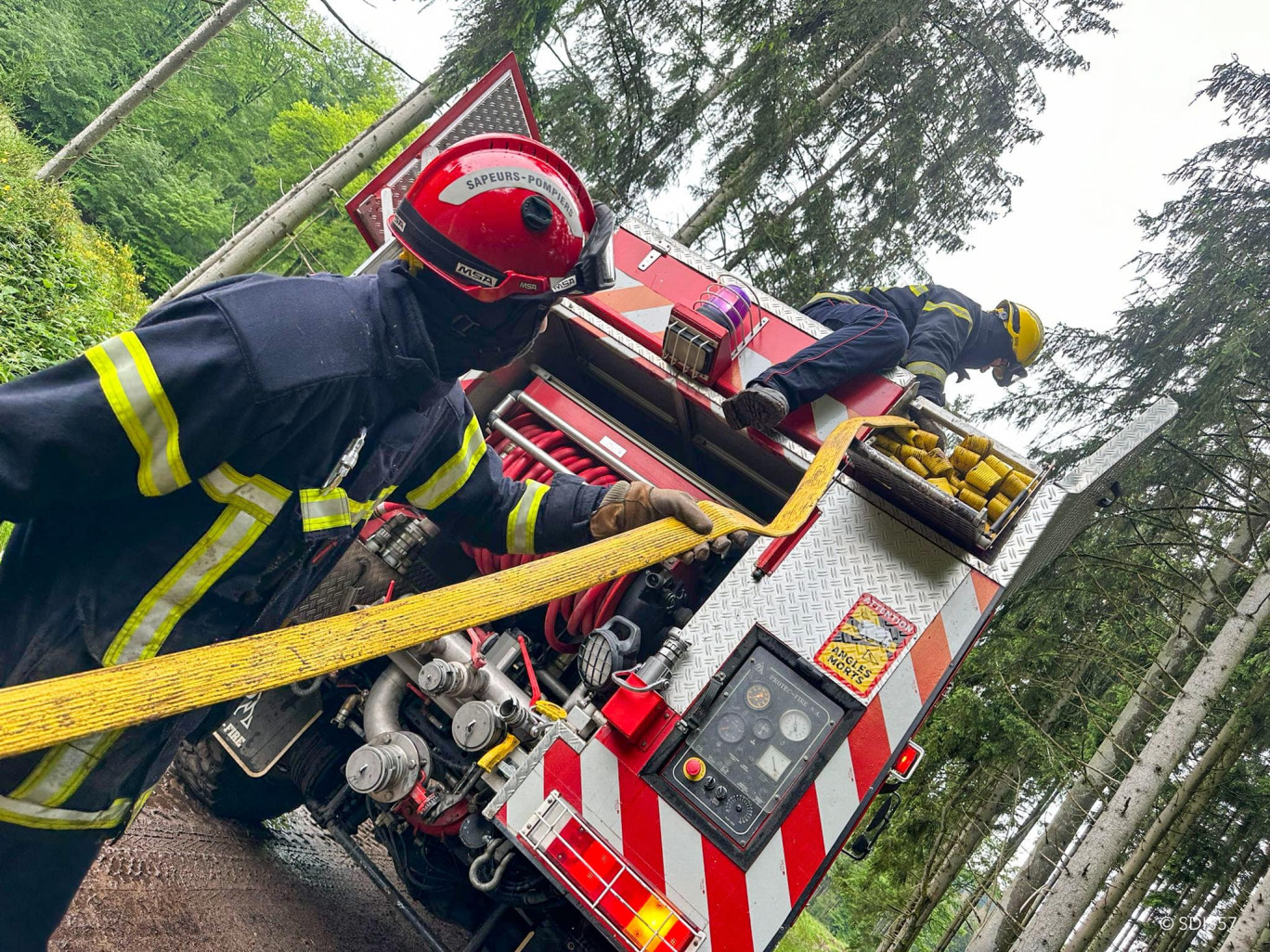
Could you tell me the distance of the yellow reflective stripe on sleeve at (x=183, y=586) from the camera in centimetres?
167

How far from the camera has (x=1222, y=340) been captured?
6.70 meters

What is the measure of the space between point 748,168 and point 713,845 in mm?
7301

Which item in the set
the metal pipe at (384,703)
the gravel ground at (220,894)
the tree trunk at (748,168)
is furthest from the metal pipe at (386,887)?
the tree trunk at (748,168)

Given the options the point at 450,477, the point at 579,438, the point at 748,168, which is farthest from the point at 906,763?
the point at 748,168

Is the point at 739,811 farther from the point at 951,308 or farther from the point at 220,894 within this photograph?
the point at 951,308

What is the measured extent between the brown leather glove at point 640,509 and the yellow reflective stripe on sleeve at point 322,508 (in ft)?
3.36

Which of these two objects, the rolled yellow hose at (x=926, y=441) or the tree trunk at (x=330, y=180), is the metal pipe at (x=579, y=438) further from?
the tree trunk at (x=330, y=180)

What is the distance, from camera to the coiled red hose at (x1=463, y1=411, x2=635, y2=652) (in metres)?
3.11

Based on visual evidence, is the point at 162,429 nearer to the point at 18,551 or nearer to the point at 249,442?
the point at 249,442

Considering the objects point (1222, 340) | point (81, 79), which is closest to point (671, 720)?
point (1222, 340)

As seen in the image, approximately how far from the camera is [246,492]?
5.64 feet

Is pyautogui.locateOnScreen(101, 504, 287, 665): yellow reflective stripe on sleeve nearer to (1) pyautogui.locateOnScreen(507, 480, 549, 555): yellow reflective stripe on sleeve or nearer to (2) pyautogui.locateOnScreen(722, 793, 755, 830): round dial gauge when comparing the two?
(1) pyautogui.locateOnScreen(507, 480, 549, 555): yellow reflective stripe on sleeve

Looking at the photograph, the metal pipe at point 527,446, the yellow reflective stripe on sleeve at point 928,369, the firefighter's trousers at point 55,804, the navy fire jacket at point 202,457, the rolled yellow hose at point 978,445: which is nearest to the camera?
the navy fire jacket at point 202,457

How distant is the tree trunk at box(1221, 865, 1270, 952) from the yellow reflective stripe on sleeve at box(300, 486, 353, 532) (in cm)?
728
